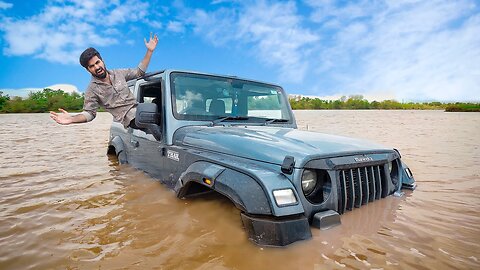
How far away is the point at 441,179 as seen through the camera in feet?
14.9

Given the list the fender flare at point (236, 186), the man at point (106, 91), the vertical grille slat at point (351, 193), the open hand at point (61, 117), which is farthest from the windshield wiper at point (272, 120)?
the open hand at point (61, 117)

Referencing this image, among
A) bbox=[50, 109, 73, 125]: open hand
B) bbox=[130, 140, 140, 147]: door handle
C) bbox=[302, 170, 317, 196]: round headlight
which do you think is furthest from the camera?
bbox=[130, 140, 140, 147]: door handle

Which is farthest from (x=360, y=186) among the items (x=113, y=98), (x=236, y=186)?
(x=113, y=98)

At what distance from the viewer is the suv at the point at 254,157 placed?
79.1 inches

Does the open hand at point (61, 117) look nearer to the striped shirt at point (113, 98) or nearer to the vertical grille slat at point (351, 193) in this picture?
the striped shirt at point (113, 98)

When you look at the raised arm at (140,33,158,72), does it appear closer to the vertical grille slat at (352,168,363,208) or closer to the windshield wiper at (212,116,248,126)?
the windshield wiper at (212,116,248,126)

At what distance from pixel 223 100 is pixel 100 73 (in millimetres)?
1631

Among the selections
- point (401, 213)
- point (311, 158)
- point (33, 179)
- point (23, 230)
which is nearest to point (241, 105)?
point (311, 158)

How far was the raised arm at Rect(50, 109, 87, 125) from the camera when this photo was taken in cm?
323

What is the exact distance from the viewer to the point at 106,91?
12.2ft

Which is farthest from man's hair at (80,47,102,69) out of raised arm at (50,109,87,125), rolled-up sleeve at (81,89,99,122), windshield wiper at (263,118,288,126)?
windshield wiper at (263,118,288,126)

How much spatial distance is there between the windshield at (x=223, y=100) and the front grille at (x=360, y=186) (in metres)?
1.56

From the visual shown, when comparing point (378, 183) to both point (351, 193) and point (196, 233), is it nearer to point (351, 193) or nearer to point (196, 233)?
point (351, 193)

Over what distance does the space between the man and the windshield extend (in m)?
0.89
